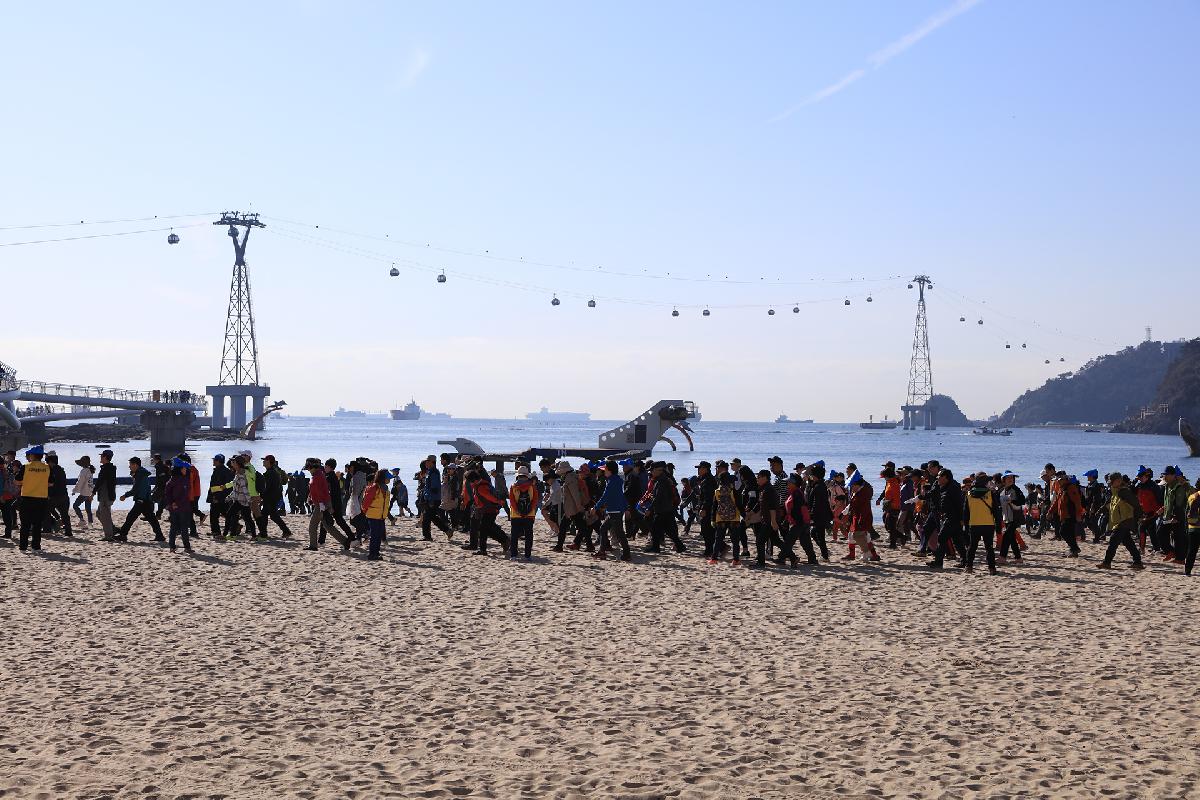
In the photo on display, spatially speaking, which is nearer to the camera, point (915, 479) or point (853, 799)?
point (853, 799)

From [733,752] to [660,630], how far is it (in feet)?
14.8

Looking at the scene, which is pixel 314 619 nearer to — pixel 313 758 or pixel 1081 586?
pixel 313 758

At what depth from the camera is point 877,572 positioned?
17156 mm

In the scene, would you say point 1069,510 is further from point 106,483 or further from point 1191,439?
point 1191,439

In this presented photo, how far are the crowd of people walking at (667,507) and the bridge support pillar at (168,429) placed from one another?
280ft

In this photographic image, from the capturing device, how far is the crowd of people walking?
17188 millimetres

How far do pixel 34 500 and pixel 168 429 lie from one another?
90313 millimetres

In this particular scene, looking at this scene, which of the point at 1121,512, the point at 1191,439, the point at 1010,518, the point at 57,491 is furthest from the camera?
the point at 1191,439

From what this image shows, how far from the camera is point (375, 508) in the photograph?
18188 mm

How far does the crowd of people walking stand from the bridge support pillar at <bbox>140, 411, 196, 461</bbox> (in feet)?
280

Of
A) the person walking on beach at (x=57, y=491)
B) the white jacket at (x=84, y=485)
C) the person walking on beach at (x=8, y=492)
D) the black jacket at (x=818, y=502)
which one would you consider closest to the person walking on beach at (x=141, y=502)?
the person walking on beach at (x=57, y=491)

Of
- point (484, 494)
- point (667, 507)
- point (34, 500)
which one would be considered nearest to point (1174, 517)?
point (667, 507)

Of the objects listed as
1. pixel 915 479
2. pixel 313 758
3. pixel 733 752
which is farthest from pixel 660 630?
pixel 915 479

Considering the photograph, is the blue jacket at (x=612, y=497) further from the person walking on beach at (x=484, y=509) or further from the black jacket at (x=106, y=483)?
the black jacket at (x=106, y=483)
